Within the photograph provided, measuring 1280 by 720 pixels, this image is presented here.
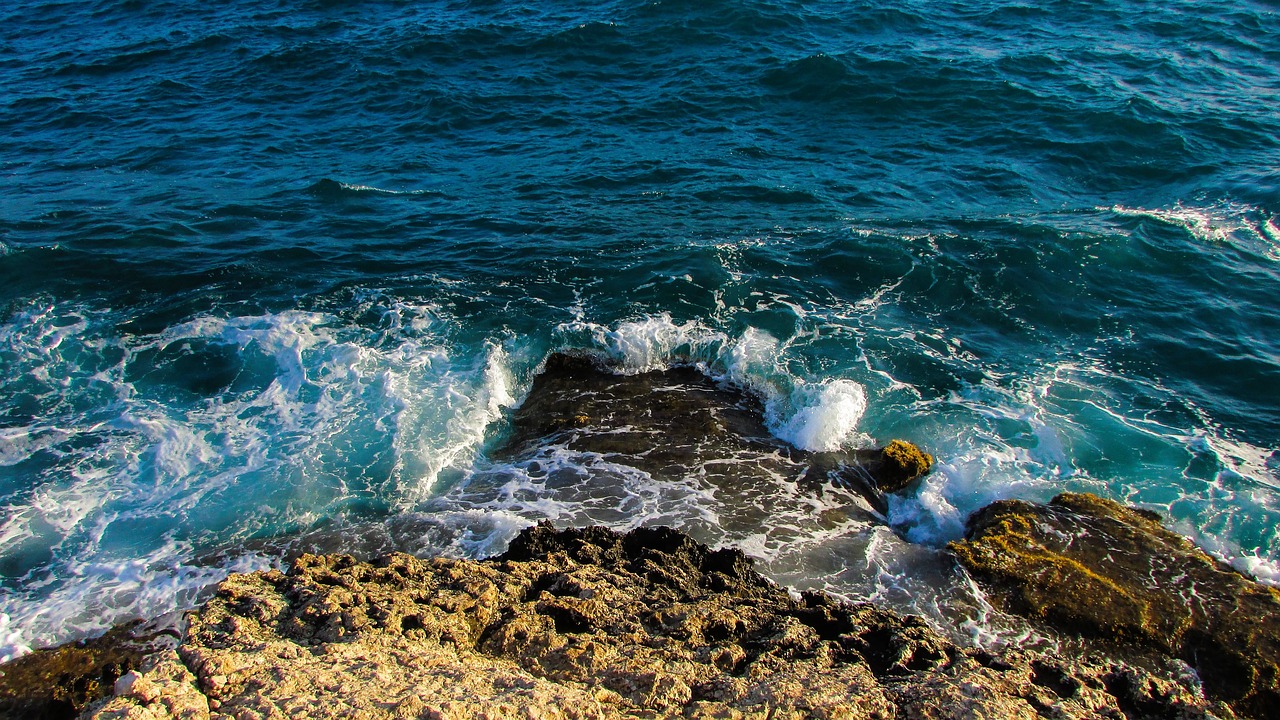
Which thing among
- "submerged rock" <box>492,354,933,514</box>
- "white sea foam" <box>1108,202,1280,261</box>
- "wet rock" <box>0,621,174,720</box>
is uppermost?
"white sea foam" <box>1108,202,1280,261</box>

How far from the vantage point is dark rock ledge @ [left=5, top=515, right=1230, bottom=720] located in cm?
524

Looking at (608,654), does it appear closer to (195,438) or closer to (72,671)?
(72,671)

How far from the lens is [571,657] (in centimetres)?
595

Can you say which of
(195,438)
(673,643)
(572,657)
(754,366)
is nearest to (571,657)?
(572,657)

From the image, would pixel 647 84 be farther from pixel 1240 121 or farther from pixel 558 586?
pixel 558 586

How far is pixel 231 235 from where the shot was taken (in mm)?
16672

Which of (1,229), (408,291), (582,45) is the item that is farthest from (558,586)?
(582,45)

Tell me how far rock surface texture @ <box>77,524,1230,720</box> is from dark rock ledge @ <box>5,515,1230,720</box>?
15 millimetres

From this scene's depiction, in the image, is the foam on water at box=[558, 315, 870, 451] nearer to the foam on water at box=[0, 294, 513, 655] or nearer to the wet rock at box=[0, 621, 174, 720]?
the foam on water at box=[0, 294, 513, 655]

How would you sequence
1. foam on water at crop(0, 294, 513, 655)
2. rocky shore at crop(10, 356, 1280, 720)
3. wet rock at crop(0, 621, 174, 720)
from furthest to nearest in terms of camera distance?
foam on water at crop(0, 294, 513, 655) → wet rock at crop(0, 621, 174, 720) → rocky shore at crop(10, 356, 1280, 720)

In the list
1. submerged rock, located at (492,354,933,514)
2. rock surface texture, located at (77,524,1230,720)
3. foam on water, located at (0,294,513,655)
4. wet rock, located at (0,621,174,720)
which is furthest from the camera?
submerged rock, located at (492,354,933,514)

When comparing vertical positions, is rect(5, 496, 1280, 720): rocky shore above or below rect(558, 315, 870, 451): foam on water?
above

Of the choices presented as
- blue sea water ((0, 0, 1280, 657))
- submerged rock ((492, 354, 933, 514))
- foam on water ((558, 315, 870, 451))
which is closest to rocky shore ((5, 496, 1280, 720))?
blue sea water ((0, 0, 1280, 657))

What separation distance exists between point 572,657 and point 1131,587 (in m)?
6.92
